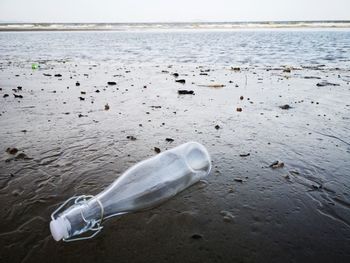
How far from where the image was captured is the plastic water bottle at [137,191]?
1.98 metres

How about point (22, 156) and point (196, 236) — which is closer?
point (196, 236)

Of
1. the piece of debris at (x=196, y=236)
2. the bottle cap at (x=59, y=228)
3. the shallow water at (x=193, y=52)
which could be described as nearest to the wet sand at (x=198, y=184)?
the piece of debris at (x=196, y=236)

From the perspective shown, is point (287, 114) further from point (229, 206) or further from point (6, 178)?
point (6, 178)

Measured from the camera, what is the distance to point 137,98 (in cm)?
659

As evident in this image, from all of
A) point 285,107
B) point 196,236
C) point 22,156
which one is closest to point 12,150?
point 22,156

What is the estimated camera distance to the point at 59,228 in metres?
1.76

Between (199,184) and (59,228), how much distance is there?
1.44 meters

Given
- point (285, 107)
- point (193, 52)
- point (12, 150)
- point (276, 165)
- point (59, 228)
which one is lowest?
point (193, 52)

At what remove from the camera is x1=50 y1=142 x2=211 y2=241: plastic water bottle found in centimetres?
198

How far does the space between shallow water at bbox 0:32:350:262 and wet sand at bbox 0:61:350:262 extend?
0.04ft

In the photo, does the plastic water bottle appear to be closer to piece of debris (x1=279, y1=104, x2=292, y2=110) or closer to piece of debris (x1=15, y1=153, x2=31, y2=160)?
piece of debris (x1=15, y1=153, x2=31, y2=160)

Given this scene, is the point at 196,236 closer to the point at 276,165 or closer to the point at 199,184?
the point at 199,184

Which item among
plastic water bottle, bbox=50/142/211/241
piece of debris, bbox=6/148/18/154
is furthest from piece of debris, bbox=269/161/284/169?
piece of debris, bbox=6/148/18/154

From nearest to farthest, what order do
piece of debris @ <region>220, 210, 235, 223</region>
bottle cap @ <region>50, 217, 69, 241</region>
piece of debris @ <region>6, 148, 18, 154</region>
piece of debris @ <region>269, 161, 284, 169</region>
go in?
bottle cap @ <region>50, 217, 69, 241</region> → piece of debris @ <region>220, 210, 235, 223</region> → piece of debris @ <region>269, 161, 284, 169</region> → piece of debris @ <region>6, 148, 18, 154</region>
